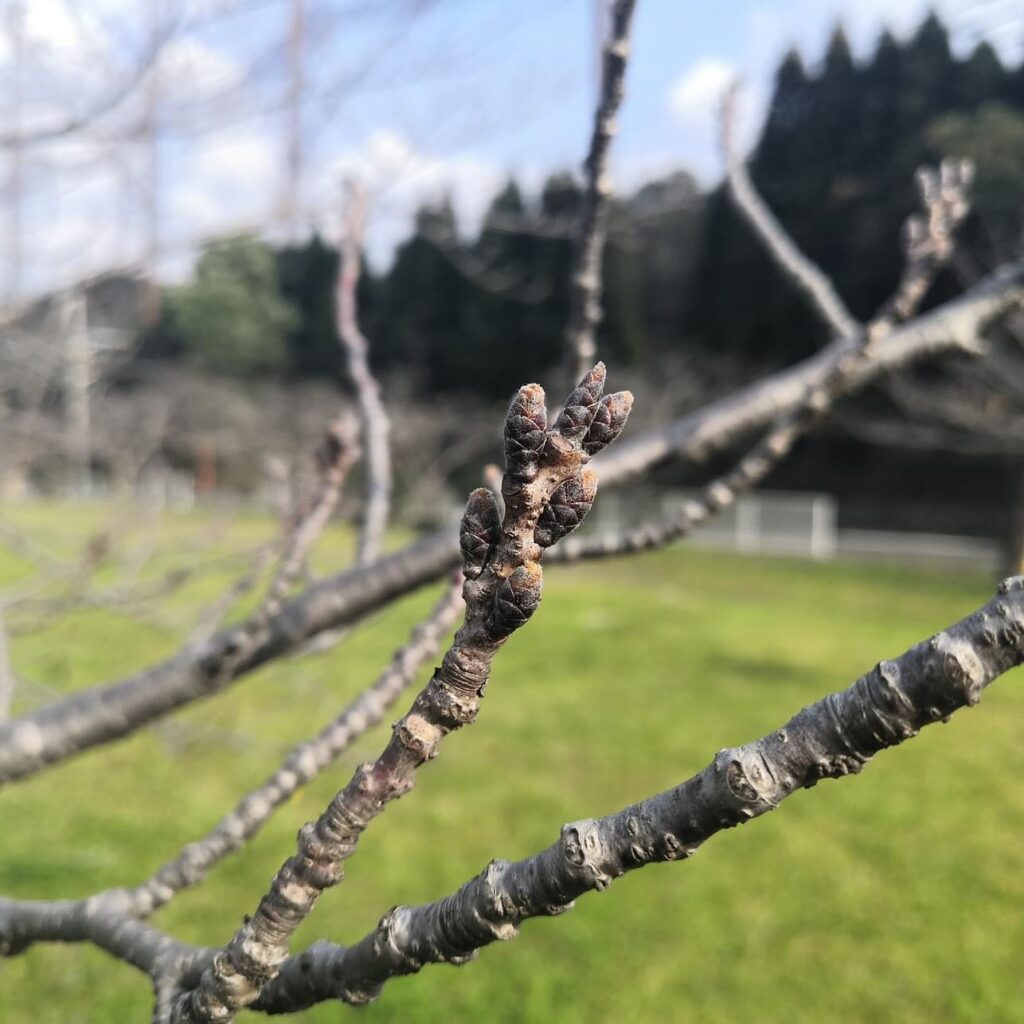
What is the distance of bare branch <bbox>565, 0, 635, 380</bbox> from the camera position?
1350 mm

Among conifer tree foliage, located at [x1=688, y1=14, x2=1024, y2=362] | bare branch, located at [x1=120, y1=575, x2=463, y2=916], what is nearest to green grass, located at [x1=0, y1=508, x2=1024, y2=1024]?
bare branch, located at [x1=120, y1=575, x2=463, y2=916]

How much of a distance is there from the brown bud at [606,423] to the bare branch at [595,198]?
63cm

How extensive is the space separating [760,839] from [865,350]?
4631 millimetres

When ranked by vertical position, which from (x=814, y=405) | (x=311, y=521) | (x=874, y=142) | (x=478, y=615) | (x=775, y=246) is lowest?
(x=311, y=521)

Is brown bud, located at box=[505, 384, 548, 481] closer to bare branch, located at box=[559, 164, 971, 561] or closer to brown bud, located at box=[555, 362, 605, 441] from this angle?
brown bud, located at box=[555, 362, 605, 441]

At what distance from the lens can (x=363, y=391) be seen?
201cm

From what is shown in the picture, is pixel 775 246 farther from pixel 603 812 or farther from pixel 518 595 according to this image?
pixel 603 812

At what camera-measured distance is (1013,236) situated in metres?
11.5

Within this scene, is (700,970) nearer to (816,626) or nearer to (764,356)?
(816,626)

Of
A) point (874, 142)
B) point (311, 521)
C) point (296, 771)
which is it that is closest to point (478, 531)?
point (296, 771)

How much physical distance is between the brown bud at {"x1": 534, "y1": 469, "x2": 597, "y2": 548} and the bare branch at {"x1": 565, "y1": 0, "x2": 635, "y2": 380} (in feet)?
2.11

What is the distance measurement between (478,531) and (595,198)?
112cm

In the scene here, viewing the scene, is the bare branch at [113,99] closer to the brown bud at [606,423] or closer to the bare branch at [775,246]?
the bare branch at [775,246]

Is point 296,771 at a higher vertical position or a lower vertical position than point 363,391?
lower
